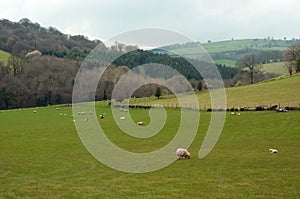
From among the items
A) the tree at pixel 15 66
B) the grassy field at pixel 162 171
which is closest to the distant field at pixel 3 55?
the tree at pixel 15 66

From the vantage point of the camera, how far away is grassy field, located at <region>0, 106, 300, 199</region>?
13664 mm

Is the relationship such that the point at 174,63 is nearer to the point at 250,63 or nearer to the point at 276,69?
the point at 250,63

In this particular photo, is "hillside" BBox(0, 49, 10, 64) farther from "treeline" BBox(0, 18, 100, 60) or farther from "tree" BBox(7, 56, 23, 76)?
"tree" BBox(7, 56, 23, 76)

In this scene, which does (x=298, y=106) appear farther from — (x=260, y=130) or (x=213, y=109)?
(x=260, y=130)

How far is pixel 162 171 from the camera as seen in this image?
61.0 feet

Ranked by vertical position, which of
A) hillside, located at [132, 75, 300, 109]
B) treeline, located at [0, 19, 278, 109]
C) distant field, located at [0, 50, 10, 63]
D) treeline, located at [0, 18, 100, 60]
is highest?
treeline, located at [0, 18, 100, 60]

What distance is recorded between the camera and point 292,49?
325 feet

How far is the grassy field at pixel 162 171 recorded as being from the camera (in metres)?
13.7

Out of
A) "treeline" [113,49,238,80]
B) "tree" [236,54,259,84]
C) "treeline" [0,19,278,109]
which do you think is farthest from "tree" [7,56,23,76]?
"tree" [236,54,259,84]

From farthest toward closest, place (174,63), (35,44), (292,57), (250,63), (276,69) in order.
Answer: (35,44) < (276,69) < (174,63) < (250,63) < (292,57)

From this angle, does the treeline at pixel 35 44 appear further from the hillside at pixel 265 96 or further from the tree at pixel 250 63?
the hillside at pixel 265 96

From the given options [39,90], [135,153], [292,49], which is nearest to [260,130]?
[135,153]

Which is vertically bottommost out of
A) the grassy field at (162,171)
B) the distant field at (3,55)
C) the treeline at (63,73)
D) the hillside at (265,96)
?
the grassy field at (162,171)

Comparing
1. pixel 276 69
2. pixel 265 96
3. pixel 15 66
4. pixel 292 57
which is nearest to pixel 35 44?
pixel 15 66
